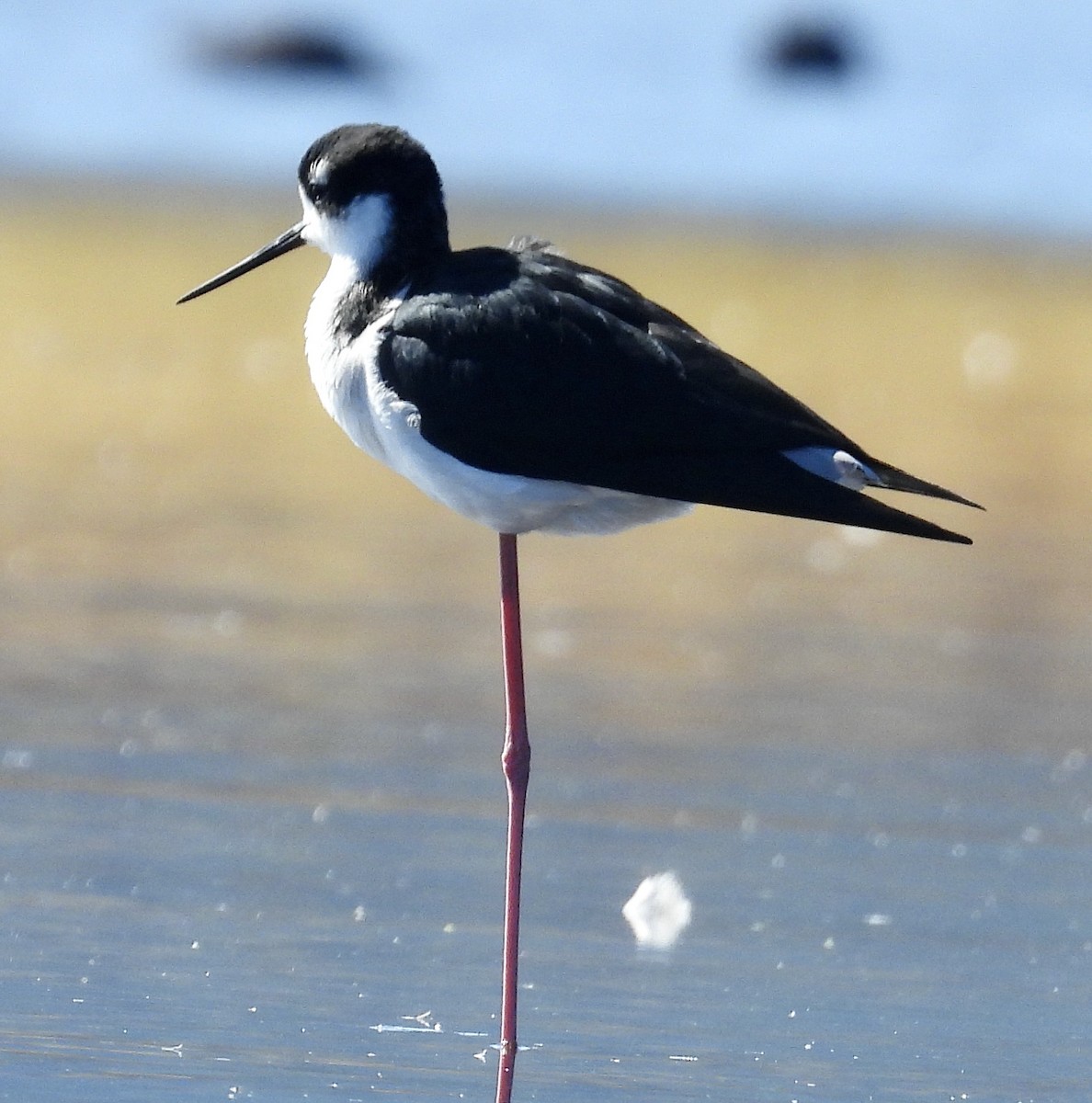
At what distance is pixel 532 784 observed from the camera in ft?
19.4

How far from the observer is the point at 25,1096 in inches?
144

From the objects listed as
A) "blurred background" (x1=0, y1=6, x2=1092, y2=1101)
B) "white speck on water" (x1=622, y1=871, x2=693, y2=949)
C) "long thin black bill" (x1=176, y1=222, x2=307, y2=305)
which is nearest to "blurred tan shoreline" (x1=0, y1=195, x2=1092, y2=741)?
"blurred background" (x1=0, y1=6, x2=1092, y2=1101)

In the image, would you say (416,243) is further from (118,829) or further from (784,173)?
(784,173)

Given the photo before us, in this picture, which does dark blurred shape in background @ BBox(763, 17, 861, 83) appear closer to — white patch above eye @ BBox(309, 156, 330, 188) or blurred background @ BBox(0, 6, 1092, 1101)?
blurred background @ BBox(0, 6, 1092, 1101)

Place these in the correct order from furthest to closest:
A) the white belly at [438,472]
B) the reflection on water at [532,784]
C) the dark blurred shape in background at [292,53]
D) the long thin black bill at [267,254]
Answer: the dark blurred shape in background at [292,53]
the long thin black bill at [267,254]
the white belly at [438,472]
the reflection on water at [532,784]

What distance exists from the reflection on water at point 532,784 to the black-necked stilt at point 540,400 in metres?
0.38

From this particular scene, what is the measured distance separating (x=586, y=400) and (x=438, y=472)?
0.93 feet

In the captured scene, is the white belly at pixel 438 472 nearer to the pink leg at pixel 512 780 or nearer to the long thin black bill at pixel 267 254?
the pink leg at pixel 512 780

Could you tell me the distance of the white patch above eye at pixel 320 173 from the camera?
15.3 ft

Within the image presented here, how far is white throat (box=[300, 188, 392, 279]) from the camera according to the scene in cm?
461

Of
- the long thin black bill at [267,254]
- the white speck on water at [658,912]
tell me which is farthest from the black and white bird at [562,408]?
the white speck on water at [658,912]

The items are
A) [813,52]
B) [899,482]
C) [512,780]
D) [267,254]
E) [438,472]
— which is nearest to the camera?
[899,482]

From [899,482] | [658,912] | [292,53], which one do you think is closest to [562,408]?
[899,482]

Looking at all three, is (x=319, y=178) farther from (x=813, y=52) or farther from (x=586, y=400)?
(x=813, y=52)
